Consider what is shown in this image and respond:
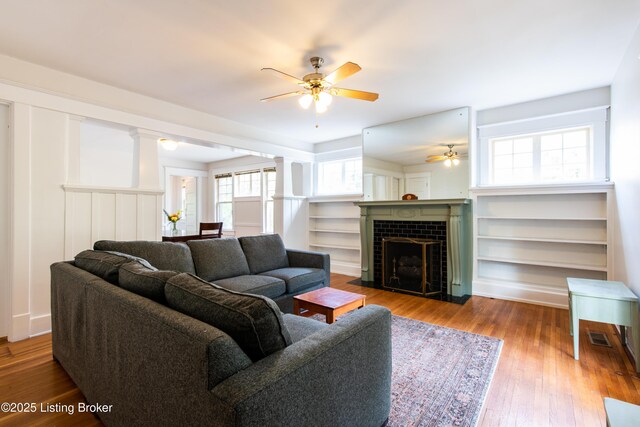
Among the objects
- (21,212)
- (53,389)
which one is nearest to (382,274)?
(53,389)

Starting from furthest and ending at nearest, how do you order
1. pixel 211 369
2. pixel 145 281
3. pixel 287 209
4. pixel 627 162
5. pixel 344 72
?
pixel 287 209
pixel 627 162
pixel 344 72
pixel 145 281
pixel 211 369

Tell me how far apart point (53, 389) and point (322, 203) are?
4547mm

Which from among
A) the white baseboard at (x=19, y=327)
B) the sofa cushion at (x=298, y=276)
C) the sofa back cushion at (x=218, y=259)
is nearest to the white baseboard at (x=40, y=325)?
the white baseboard at (x=19, y=327)

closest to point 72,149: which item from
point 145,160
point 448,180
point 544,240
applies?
point 145,160

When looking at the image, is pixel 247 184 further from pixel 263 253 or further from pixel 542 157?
pixel 542 157

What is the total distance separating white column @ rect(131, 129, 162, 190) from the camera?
138 inches

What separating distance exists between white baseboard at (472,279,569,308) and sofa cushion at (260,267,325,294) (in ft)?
7.32

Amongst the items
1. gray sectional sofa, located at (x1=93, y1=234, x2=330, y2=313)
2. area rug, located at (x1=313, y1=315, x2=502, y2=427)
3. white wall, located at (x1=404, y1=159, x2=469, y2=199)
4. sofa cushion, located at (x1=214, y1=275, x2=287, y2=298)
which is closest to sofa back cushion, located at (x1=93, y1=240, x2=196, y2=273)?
gray sectional sofa, located at (x1=93, y1=234, x2=330, y2=313)

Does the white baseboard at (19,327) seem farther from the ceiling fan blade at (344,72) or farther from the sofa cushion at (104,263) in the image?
the ceiling fan blade at (344,72)

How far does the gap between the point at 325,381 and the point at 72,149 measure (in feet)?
11.4

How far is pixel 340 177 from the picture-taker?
5.74m

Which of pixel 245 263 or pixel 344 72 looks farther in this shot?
pixel 245 263

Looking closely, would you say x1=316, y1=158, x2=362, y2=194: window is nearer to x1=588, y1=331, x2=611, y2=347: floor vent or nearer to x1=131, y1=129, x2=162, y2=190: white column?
x1=131, y1=129, x2=162, y2=190: white column

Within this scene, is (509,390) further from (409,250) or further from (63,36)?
(63,36)
